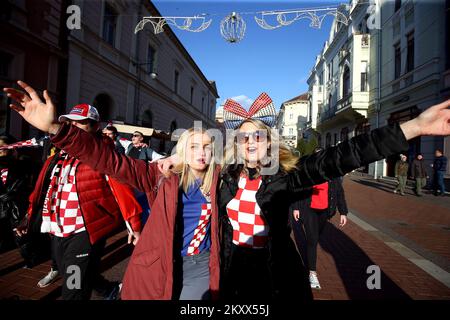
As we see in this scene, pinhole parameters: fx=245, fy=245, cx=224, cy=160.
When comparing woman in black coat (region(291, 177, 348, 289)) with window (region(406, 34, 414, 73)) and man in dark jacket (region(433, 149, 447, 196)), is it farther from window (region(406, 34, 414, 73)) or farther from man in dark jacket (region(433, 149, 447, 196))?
window (region(406, 34, 414, 73))

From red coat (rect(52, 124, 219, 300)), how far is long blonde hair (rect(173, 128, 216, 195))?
0.11 m

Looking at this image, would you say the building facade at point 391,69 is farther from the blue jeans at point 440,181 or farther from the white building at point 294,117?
the white building at point 294,117

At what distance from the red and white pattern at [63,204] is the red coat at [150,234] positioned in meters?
0.70

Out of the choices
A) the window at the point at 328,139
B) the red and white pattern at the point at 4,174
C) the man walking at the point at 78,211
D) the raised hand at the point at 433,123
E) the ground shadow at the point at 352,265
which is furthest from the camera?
the window at the point at 328,139

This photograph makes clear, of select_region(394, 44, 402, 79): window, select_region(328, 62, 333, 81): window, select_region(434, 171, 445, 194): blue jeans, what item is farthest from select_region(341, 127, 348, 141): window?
select_region(434, 171, 445, 194): blue jeans

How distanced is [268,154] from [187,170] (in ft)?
2.05

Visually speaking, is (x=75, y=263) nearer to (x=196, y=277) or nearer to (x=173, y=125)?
(x=196, y=277)

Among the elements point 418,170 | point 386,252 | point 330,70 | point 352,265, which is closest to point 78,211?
point 352,265

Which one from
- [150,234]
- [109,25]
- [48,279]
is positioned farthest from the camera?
[109,25]

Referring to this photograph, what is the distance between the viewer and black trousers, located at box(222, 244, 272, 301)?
1.59 meters

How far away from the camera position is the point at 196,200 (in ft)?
5.65

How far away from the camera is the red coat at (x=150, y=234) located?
1.44 metres

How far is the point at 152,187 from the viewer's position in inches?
72.0

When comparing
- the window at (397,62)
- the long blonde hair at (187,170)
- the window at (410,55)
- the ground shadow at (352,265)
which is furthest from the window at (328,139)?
the long blonde hair at (187,170)
